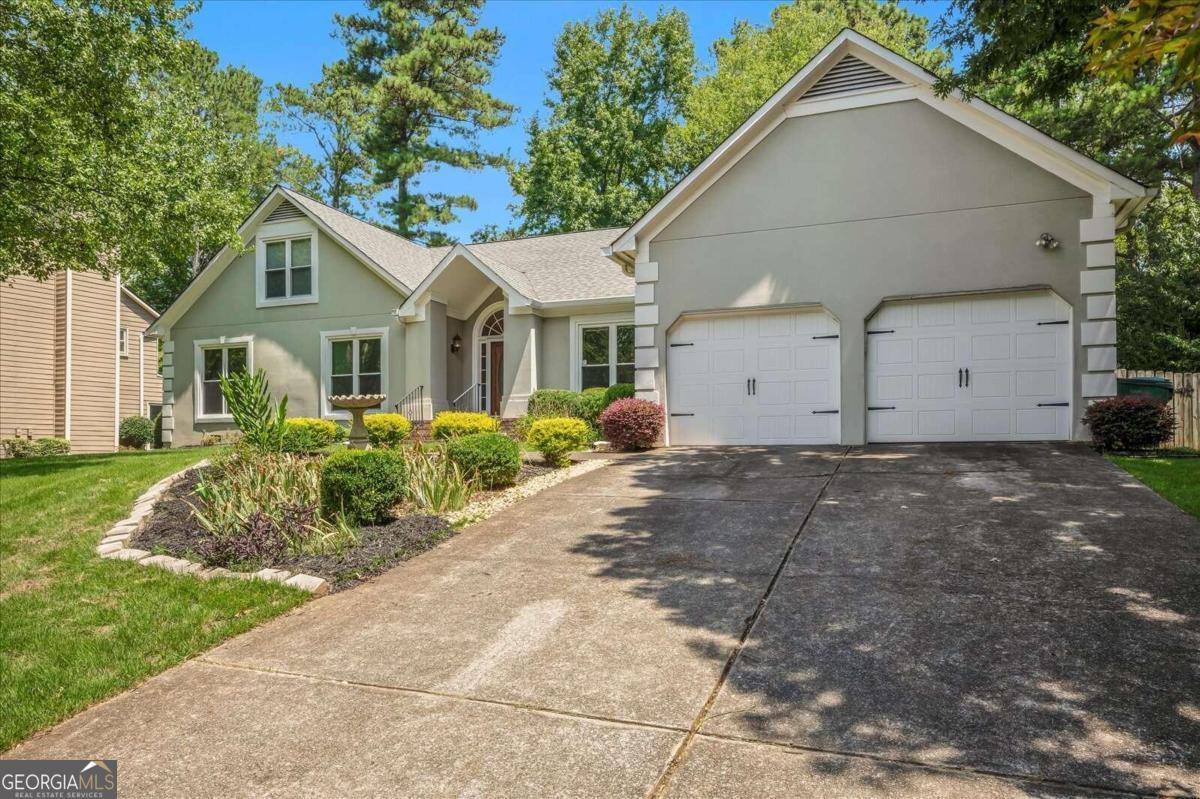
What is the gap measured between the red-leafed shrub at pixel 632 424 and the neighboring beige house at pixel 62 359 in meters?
16.2

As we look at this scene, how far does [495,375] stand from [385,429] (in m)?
4.50

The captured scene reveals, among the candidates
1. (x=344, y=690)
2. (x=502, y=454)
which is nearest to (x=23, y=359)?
(x=502, y=454)

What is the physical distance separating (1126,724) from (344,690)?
13.1 ft

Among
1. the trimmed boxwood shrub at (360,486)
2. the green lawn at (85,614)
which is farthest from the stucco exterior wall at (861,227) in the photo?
the green lawn at (85,614)

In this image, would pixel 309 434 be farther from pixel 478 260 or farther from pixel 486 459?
pixel 478 260

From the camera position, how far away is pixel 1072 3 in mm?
8445

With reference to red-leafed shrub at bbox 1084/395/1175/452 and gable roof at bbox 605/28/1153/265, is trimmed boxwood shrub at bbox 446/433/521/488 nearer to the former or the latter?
gable roof at bbox 605/28/1153/265

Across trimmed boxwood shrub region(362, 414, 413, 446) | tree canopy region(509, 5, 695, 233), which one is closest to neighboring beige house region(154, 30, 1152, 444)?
trimmed boxwood shrub region(362, 414, 413, 446)

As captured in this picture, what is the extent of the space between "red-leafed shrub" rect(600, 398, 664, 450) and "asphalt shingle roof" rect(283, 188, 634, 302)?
4.54m

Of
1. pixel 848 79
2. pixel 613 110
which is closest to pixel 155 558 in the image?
pixel 848 79

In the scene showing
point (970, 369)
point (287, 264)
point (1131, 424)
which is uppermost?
point (287, 264)

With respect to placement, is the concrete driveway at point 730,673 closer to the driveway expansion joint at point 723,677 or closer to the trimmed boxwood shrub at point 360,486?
the driveway expansion joint at point 723,677

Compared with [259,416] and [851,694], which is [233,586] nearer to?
[259,416]

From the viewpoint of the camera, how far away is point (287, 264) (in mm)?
19609
